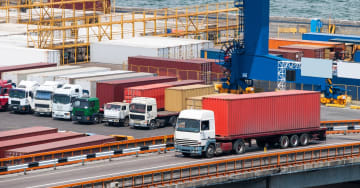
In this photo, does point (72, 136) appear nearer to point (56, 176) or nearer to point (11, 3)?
point (56, 176)

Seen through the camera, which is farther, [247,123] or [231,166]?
[247,123]

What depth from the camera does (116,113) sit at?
62281 mm

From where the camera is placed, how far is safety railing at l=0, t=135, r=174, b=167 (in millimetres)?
46156

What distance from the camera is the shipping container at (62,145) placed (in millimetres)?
47406

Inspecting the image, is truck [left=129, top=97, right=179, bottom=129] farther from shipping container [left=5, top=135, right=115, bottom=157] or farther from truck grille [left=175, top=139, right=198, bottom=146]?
truck grille [left=175, top=139, right=198, bottom=146]

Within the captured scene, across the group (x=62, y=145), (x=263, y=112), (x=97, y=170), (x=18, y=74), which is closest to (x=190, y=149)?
(x=97, y=170)

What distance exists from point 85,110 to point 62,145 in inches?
563

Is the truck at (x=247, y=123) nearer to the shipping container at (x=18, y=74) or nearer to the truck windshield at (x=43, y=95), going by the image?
the truck windshield at (x=43, y=95)

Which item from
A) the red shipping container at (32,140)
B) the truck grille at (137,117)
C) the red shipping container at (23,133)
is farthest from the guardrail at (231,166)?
the truck grille at (137,117)

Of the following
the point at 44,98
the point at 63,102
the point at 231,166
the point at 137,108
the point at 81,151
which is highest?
the point at 44,98

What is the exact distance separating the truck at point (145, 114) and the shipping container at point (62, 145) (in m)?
9.63

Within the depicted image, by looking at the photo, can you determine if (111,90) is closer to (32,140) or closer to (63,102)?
(63,102)

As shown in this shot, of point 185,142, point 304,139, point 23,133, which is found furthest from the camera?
point 23,133

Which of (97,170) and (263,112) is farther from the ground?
(263,112)
